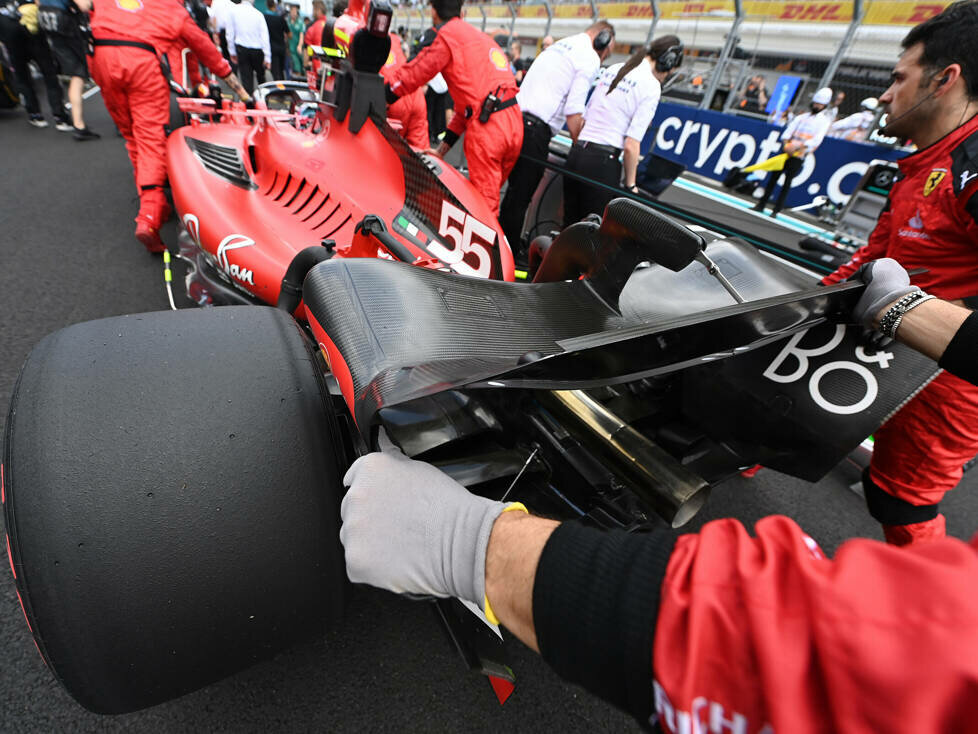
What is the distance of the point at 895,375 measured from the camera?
95cm

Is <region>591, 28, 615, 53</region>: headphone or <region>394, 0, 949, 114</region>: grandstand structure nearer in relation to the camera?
<region>591, 28, 615, 53</region>: headphone

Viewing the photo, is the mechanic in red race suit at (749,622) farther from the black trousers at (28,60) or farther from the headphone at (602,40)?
the black trousers at (28,60)

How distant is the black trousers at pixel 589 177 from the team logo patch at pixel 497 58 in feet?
2.78

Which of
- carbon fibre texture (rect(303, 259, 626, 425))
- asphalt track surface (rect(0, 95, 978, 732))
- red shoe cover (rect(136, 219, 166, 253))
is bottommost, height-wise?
asphalt track surface (rect(0, 95, 978, 732))

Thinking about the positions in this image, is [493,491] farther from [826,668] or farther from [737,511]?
[737,511]

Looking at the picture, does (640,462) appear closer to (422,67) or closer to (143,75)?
(422,67)

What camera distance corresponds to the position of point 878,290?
958mm

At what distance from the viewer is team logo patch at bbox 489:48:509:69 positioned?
3115mm

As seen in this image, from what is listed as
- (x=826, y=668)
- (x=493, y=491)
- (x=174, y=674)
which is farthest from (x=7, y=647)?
(x=826, y=668)

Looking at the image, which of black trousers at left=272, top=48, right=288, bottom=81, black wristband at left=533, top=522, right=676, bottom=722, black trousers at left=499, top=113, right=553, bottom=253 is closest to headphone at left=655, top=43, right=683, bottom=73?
black trousers at left=499, top=113, right=553, bottom=253

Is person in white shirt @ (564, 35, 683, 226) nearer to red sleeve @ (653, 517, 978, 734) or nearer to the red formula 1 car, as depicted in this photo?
the red formula 1 car

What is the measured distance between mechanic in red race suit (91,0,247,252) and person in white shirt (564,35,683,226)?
2764 millimetres

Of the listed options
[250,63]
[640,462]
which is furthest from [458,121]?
[250,63]

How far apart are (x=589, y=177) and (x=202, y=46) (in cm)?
299
